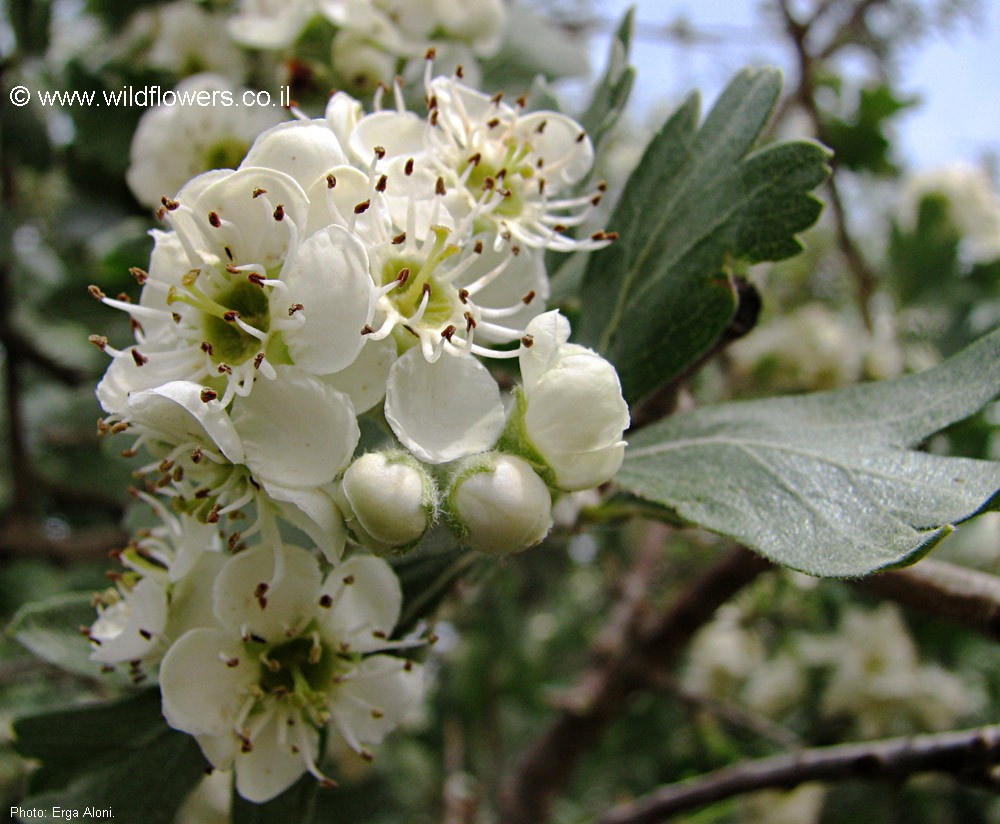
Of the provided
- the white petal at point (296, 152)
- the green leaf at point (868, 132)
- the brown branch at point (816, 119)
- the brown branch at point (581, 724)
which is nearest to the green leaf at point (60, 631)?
the white petal at point (296, 152)

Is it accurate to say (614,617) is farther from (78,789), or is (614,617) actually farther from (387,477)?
(387,477)

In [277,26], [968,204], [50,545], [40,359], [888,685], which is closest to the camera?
[277,26]

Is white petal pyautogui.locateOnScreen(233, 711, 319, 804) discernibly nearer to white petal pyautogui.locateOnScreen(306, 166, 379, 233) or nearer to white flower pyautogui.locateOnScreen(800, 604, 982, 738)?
white petal pyautogui.locateOnScreen(306, 166, 379, 233)

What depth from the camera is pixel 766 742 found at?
8.23 ft

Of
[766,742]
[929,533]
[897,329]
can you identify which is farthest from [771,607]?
[929,533]

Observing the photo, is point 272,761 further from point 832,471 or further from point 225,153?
point 225,153

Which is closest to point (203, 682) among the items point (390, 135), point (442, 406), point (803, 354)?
point (442, 406)

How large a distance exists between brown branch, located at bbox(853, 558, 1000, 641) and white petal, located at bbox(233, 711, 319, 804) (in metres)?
0.72

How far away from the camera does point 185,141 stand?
60.5 inches

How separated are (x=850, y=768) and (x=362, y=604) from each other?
896 millimetres

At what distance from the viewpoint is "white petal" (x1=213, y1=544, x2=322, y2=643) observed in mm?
929

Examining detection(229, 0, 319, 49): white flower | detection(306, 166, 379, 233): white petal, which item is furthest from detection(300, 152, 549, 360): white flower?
detection(229, 0, 319, 49): white flower

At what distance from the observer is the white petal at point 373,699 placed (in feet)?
3.40

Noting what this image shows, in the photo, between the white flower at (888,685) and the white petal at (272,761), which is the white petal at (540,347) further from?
the white flower at (888,685)
